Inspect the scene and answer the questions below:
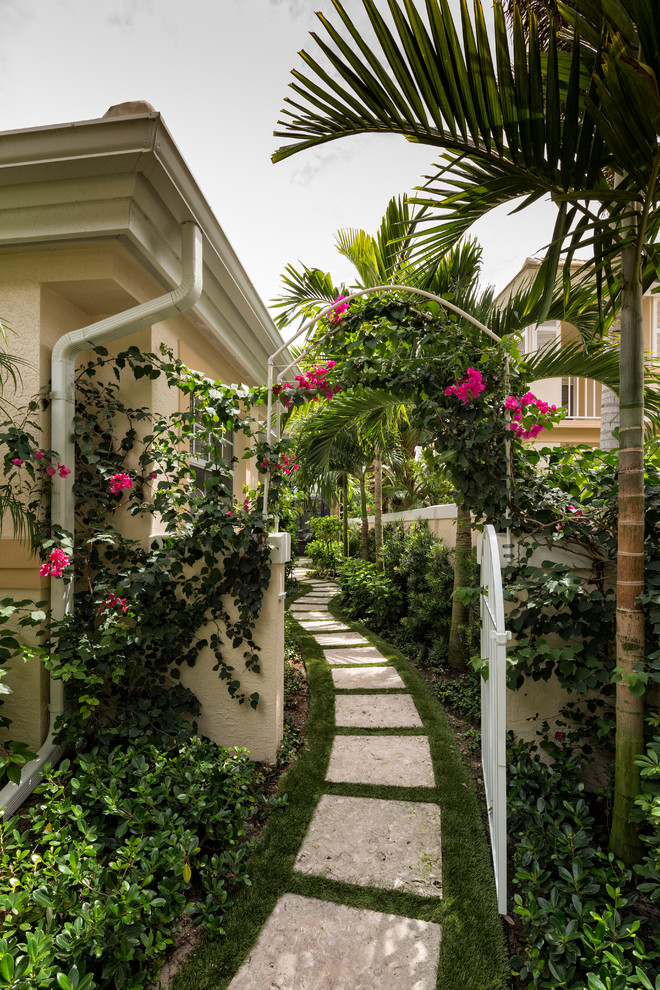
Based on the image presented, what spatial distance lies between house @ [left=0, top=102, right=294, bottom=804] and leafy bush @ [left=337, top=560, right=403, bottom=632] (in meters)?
3.03

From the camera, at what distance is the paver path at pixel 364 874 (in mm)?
1480

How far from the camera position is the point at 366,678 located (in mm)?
3943

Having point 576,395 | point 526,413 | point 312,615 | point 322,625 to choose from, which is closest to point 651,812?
point 526,413

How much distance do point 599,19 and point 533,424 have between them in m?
1.53

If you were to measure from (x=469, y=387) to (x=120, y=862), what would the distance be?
2.49 meters

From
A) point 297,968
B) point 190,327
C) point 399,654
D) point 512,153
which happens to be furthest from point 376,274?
point 297,968

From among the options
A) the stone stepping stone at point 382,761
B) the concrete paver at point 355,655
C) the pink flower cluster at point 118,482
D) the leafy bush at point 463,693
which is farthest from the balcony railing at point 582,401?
the pink flower cluster at point 118,482

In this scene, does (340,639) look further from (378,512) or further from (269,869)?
(269,869)

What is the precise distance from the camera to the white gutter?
229 centimetres

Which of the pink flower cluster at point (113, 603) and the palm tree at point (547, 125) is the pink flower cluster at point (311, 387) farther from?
the pink flower cluster at point (113, 603)

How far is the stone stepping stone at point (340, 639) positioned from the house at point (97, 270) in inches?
90.2

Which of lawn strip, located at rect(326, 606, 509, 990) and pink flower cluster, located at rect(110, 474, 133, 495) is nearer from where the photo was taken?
lawn strip, located at rect(326, 606, 509, 990)

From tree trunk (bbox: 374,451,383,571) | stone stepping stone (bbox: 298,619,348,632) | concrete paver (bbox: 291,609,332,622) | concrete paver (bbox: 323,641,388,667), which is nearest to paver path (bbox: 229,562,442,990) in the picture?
concrete paver (bbox: 323,641,388,667)

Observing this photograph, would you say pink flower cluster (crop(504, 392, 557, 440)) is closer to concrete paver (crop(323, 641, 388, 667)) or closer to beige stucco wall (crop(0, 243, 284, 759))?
beige stucco wall (crop(0, 243, 284, 759))
